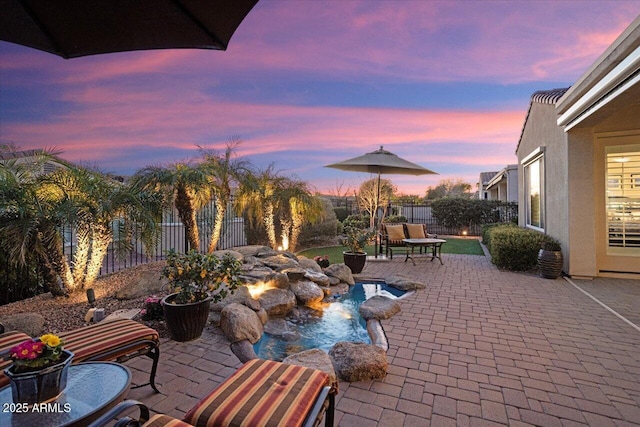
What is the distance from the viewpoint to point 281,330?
4.12m

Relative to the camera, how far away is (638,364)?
9.53 feet

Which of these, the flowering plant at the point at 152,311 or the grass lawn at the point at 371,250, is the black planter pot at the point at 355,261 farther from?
the flowering plant at the point at 152,311

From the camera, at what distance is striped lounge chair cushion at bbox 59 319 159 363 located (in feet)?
6.91

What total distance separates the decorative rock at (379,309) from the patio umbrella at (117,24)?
362 centimetres

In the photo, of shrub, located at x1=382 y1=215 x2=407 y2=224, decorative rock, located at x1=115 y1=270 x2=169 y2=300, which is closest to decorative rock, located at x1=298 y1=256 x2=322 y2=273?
decorative rock, located at x1=115 y1=270 x2=169 y2=300

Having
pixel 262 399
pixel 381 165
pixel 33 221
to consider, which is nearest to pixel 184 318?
pixel 262 399

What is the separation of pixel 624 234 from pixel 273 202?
793 cm

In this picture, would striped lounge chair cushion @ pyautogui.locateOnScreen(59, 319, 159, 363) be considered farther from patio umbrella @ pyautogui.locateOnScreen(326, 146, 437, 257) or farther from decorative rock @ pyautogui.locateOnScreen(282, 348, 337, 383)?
patio umbrella @ pyautogui.locateOnScreen(326, 146, 437, 257)

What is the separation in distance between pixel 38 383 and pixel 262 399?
3.42 feet

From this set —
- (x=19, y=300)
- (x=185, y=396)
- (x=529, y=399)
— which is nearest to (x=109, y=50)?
(x=185, y=396)

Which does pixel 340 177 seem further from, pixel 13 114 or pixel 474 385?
pixel 474 385

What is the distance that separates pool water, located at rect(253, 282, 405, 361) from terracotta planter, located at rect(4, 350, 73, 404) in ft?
6.96

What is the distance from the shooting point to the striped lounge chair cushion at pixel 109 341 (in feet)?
6.91

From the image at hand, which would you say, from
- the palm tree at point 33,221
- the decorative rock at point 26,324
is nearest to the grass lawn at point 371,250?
the palm tree at point 33,221
